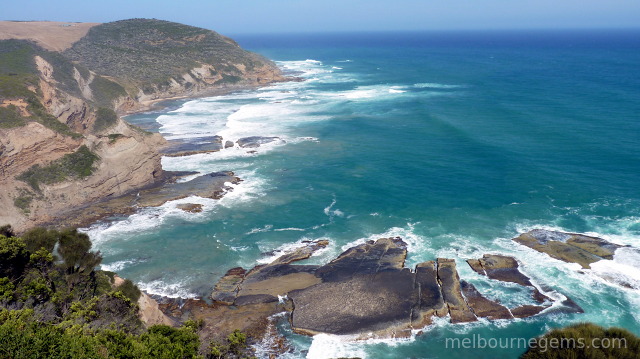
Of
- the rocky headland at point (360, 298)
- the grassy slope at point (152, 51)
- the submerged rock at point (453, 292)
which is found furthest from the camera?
the grassy slope at point (152, 51)

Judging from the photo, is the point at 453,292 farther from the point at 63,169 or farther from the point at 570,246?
the point at 63,169

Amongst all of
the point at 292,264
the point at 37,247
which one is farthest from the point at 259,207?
the point at 37,247

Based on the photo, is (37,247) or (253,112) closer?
(37,247)

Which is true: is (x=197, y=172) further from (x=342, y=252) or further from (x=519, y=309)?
(x=519, y=309)

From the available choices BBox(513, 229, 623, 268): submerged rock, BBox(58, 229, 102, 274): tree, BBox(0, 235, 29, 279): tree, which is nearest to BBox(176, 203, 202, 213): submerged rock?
BBox(58, 229, 102, 274): tree

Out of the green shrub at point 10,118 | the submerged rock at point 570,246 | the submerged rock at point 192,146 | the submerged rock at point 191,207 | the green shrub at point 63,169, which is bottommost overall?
the submerged rock at point 191,207

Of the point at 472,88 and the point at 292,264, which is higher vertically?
the point at 472,88

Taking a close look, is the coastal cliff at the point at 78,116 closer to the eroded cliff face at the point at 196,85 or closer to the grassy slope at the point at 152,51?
the eroded cliff face at the point at 196,85

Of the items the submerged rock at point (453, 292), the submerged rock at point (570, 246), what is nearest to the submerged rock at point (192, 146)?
the submerged rock at point (453, 292)

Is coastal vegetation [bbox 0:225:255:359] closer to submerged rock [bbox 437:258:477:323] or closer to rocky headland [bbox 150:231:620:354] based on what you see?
rocky headland [bbox 150:231:620:354]
